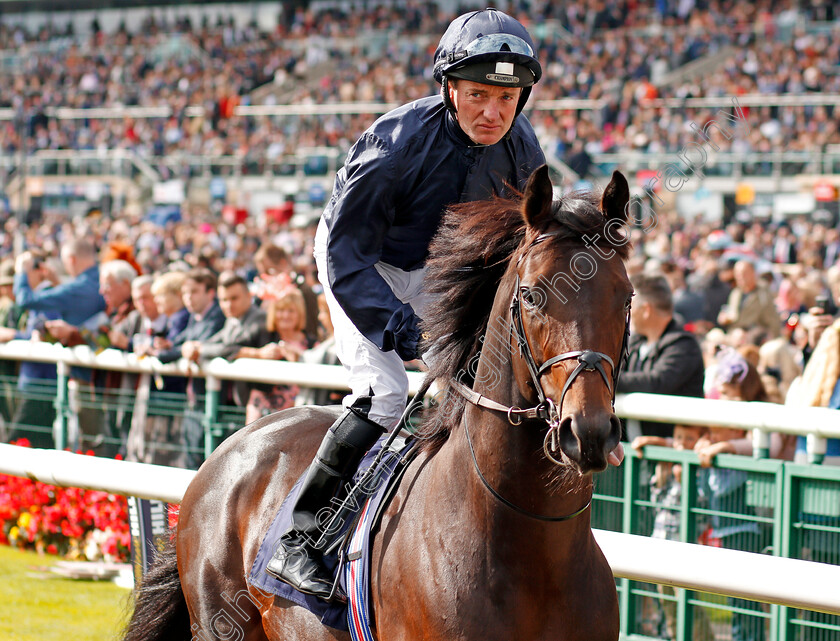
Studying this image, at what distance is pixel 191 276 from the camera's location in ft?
20.7

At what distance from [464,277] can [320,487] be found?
2.45ft

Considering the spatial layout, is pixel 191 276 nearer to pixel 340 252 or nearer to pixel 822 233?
pixel 340 252

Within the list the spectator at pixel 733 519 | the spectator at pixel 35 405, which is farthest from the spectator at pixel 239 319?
the spectator at pixel 733 519

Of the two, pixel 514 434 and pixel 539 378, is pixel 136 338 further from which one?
pixel 539 378

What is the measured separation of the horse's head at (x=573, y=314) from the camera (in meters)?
1.95

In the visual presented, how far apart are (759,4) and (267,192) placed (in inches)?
566

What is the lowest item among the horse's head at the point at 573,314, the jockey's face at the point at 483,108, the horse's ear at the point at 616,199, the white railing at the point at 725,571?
the white railing at the point at 725,571

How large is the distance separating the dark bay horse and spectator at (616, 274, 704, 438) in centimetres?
232

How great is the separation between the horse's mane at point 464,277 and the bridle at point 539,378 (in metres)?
0.10

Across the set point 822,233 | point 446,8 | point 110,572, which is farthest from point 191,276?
point 446,8

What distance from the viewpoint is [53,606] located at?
509 cm

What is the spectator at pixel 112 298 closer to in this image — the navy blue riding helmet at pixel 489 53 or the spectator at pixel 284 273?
the spectator at pixel 284 273

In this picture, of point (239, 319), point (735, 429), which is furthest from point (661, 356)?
point (239, 319)

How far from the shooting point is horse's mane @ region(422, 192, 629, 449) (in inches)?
92.4
